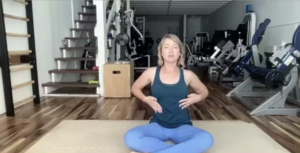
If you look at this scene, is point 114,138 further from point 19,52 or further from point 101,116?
point 19,52

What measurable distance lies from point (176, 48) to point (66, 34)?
4015 millimetres

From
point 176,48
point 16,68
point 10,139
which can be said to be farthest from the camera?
point 16,68

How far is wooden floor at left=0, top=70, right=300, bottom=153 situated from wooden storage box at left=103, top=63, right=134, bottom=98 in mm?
196

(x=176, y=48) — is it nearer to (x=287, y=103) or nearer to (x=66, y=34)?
(x=287, y=103)

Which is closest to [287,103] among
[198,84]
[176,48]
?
[198,84]

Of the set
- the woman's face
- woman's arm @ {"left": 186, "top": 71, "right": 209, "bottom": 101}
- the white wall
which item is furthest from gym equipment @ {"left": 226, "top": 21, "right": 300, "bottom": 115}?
the woman's face

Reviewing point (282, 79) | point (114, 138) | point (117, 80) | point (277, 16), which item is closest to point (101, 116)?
point (114, 138)

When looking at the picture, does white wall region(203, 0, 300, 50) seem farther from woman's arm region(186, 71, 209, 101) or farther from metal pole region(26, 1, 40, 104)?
metal pole region(26, 1, 40, 104)

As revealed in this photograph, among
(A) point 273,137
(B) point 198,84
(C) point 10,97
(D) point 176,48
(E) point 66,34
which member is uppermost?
(E) point 66,34

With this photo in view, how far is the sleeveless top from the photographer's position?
1678 millimetres

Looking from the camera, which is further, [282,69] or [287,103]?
[287,103]

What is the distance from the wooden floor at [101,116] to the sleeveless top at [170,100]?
3.26ft

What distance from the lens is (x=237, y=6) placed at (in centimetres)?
726

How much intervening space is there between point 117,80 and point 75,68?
5.99ft
